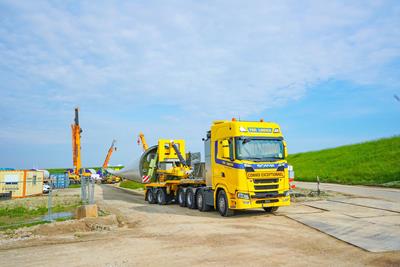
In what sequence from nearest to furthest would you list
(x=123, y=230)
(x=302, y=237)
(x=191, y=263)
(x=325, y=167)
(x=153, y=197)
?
(x=191, y=263)
(x=302, y=237)
(x=123, y=230)
(x=153, y=197)
(x=325, y=167)

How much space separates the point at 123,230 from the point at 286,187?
582 cm

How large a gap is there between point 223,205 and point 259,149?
Result: 8.18 feet

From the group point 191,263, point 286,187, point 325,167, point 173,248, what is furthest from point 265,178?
point 325,167

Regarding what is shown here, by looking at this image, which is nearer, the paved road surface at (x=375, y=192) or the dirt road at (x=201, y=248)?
the dirt road at (x=201, y=248)

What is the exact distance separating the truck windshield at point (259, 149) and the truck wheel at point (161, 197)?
7433 millimetres

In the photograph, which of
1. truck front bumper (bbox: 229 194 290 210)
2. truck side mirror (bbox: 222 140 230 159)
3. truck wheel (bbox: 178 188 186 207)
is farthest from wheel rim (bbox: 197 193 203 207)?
truck side mirror (bbox: 222 140 230 159)

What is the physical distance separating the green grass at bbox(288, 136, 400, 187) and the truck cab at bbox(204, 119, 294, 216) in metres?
15.8

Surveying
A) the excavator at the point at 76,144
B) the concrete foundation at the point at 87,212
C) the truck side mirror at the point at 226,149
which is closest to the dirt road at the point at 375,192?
the truck side mirror at the point at 226,149

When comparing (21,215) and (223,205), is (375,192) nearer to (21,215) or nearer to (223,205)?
(223,205)

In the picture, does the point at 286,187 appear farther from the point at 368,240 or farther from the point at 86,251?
the point at 86,251

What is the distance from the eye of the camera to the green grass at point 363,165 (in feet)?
94.6

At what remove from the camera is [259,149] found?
12.9 meters

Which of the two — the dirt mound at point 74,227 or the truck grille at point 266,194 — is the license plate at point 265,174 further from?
the dirt mound at point 74,227

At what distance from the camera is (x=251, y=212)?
A: 14.4 meters
